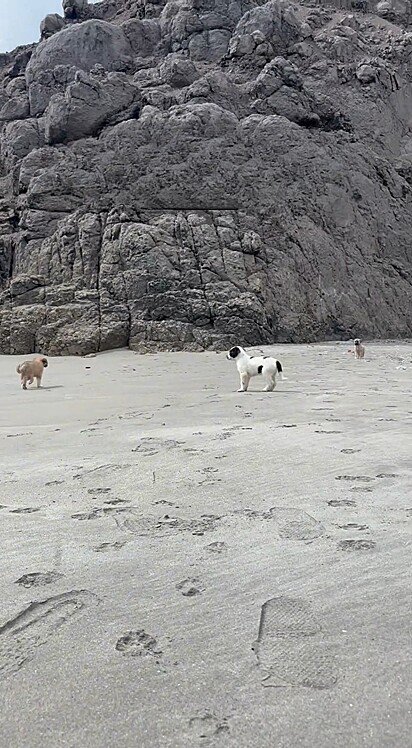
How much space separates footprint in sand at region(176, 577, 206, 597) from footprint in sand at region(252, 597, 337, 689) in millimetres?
279

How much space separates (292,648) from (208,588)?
50 centimetres

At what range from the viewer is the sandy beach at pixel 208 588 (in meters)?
1.56

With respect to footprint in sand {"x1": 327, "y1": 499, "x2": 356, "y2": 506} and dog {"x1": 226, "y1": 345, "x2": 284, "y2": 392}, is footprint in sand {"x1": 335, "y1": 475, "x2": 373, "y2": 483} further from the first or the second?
dog {"x1": 226, "y1": 345, "x2": 284, "y2": 392}

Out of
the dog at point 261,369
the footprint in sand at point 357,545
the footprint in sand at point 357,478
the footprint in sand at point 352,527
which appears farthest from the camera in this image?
the dog at point 261,369

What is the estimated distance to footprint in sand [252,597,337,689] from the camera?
1.69 meters

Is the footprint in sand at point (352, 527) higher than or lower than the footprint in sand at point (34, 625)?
higher

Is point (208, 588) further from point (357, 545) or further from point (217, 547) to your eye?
point (357, 545)

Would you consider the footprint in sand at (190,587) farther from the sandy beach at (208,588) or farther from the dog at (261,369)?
the dog at (261,369)

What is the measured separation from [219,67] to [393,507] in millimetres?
26573

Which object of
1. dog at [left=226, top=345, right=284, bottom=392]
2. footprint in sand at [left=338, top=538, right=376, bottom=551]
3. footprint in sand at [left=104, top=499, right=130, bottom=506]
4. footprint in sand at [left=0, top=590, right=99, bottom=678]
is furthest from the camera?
dog at [left=226, top=345, right=284, bottom=392]

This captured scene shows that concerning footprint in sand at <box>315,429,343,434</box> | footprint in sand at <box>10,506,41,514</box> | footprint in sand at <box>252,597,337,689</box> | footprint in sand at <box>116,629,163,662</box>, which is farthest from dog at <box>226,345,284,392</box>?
footprint in sand at <box>116,629,163,662</box>

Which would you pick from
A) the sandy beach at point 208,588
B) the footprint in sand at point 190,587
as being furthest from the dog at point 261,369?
the footprint in sand at point 190,587

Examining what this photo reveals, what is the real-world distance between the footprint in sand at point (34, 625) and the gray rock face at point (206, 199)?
14725 mm

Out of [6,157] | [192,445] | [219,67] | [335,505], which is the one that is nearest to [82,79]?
[6,157]
